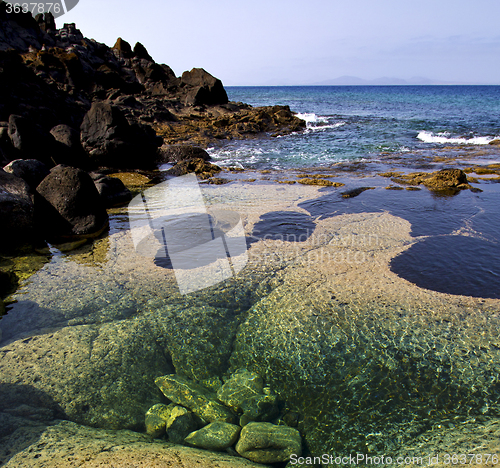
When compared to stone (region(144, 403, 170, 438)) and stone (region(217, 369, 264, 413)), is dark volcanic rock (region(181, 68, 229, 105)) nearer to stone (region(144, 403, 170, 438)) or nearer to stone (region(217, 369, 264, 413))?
stone (region(217, 369, 264, 413))

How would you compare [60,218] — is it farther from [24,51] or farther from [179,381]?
[24,51]

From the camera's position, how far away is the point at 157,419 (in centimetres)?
272

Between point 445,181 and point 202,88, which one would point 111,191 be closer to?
point 445,181

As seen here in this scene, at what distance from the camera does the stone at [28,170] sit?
22.5 ft

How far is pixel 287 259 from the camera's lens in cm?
504

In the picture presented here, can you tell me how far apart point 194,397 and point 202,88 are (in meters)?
30.7

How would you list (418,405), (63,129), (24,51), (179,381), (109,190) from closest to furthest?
1. (418,405)
2. (179,381)
3. (109,190)
4. (63,129)
5. (24,51)

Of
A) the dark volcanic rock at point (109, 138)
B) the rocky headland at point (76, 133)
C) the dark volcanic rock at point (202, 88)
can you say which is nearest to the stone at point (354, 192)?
the rocky headland at point (76, 133)

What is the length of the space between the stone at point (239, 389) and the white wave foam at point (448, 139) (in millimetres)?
19024

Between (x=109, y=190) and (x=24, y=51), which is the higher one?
(x=24, y=51)

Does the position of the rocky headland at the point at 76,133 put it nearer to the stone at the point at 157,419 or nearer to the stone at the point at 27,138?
the stone at the point at 27,138

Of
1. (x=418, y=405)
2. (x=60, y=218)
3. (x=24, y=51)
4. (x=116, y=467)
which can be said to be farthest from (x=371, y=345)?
(x=24, y=51)

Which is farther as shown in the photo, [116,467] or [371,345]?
[371,345]

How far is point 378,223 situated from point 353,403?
13.9 ft
